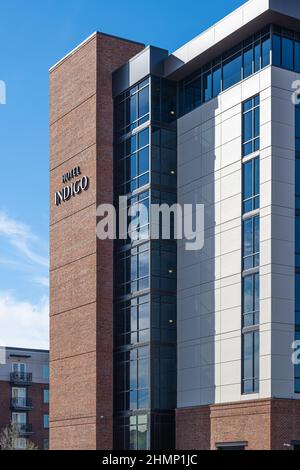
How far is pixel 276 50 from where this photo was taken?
1606 inches

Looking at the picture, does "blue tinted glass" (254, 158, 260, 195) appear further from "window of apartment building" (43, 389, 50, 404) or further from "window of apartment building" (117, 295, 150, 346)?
"window of apartment building" (43, 389, 50, 404)

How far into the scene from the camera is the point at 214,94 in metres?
44.3

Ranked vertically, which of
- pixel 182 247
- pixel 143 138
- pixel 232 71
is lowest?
pixel 182 247

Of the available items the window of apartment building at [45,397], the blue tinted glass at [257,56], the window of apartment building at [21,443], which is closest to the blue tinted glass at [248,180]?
the blue tinted glass at [257,56]

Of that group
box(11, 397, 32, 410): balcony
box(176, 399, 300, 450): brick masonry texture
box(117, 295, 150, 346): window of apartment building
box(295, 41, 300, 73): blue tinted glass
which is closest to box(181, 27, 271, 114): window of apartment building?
box(295, 41, 300, 73): blue tinted glass

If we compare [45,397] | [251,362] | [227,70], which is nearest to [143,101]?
[227,70]

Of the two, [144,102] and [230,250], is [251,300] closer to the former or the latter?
[230,250]

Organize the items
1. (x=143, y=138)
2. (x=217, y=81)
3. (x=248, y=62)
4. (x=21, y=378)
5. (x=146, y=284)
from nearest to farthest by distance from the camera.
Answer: (x=248, y=62) → (x=217, y=81) → (x=146, y=284) → (x=143, y=138) → (x=21, y=378)

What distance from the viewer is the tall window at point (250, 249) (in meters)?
38.9

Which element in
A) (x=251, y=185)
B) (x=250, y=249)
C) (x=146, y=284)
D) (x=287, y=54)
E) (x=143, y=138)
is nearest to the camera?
(x=250, y=249)

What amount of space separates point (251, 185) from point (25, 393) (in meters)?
58.9

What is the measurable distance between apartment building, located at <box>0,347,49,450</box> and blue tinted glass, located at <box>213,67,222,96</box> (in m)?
53.7

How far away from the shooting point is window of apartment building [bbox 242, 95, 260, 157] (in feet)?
133

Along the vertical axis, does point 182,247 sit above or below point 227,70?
below
